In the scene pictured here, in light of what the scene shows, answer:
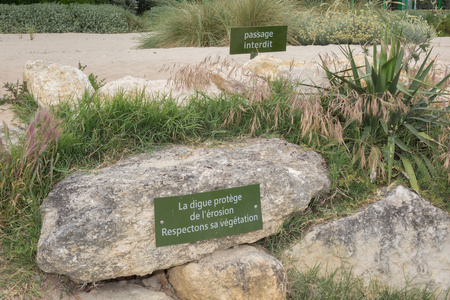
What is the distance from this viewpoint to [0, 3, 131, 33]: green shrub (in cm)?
1194

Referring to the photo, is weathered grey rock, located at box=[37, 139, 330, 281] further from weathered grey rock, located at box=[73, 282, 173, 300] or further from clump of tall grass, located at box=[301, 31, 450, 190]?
clump of tall grass, located at box=[301, 31, 450, 190]

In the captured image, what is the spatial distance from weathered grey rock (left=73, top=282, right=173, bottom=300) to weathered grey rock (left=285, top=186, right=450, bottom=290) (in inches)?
36.7

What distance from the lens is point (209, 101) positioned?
3.46m

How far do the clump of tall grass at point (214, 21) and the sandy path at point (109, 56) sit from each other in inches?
29.0

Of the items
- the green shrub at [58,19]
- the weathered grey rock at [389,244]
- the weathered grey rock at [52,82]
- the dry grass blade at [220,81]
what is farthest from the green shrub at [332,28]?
the green shrub at [58,19]

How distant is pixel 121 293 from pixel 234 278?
725 millimetres

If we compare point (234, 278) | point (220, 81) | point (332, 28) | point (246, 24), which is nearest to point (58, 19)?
point (246, 24)

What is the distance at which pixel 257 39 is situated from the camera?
4.57 m

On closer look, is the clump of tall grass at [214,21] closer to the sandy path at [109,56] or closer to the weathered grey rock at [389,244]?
the sandy path at [109,56]

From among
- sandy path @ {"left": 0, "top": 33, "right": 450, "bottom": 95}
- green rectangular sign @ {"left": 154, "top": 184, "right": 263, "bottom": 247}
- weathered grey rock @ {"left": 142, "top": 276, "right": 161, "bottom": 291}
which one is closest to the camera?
green rectangular sign @ {"left": 154, "top": 184, "right": 263, "bottom": 247}

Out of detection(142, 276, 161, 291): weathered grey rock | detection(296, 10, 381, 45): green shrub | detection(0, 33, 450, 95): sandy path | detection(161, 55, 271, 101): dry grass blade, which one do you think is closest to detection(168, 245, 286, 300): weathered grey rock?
detection(142, 276, 161, 291): weathered grey rock

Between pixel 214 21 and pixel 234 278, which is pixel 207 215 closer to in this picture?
pixel 234 278

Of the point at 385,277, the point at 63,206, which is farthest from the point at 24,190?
the point at 385,277

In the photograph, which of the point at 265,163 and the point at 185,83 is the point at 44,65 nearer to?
the point at 185,83
